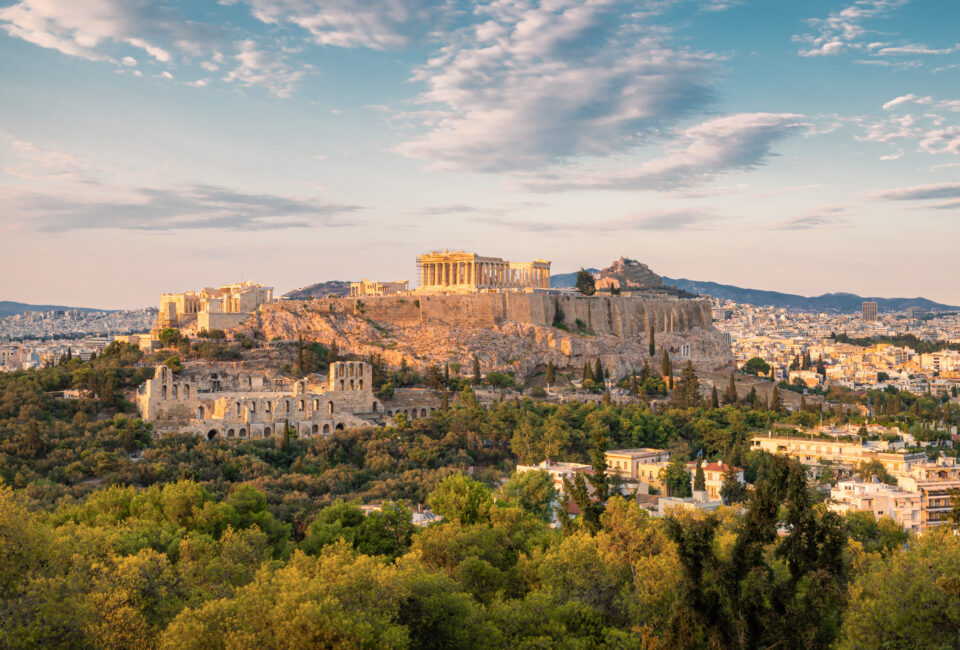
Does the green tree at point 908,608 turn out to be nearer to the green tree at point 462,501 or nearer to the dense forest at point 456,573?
the dense forest at point 456,573

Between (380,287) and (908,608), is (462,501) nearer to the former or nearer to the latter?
(908,608)

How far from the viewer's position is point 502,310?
73.1m

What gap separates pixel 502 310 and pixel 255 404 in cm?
3035

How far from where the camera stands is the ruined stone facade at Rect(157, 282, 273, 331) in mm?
64812

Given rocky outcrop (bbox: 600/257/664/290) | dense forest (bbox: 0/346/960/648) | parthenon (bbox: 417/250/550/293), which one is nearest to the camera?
dense forest (bbox: 0/346/960/648)

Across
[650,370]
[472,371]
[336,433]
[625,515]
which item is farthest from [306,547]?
[650,370]

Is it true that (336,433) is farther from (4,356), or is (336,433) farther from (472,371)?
(4,356)

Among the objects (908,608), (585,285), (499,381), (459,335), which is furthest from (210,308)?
(908,608)

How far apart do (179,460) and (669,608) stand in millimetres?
24497

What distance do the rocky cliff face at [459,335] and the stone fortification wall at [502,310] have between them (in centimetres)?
8

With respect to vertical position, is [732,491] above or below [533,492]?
below

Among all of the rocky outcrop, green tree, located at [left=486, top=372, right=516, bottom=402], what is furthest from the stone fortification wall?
the rocky outcrop

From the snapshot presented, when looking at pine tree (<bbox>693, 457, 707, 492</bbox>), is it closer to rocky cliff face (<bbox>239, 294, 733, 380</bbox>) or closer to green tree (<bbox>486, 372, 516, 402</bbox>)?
green tree (<bbox>486, 372, 516, 402</bbox>)

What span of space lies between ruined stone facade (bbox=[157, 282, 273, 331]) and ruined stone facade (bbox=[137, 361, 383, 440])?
13343 millimetres
